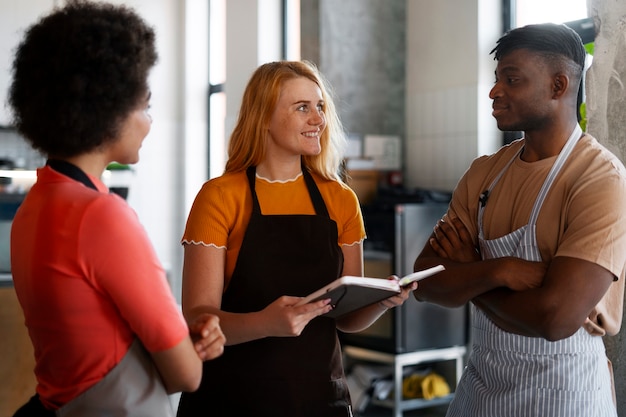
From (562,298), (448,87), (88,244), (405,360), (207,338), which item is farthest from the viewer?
(448,87)

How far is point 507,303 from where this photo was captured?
5.29ft

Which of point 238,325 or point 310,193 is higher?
point 310,193

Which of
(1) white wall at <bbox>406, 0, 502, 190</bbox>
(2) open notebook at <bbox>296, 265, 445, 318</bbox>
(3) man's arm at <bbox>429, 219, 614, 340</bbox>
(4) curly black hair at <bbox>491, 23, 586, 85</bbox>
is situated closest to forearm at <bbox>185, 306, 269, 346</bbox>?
(2) open notebook at <bbox>296, 265, 445, 318</bbox>

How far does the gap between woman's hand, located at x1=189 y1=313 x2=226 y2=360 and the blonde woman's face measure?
2.10 feet

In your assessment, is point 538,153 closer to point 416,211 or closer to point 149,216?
point 416,211

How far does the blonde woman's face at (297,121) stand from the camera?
6.21 ft

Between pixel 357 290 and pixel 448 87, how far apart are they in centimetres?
360

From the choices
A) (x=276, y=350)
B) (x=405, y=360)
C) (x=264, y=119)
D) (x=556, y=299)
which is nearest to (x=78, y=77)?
(x=264, y=119)

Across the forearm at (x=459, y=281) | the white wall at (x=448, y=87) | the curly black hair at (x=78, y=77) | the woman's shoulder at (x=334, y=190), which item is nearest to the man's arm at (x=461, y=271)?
the forearm at (x=459, y=281)

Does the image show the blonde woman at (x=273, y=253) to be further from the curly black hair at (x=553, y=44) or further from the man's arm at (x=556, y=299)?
the curly black hair at (x=553, y=44)

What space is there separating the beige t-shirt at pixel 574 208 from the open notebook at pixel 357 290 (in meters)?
0.21

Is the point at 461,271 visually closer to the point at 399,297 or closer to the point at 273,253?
the point at 399,297

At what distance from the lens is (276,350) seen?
1816 mm

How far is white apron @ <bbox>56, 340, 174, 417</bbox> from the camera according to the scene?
122cm
